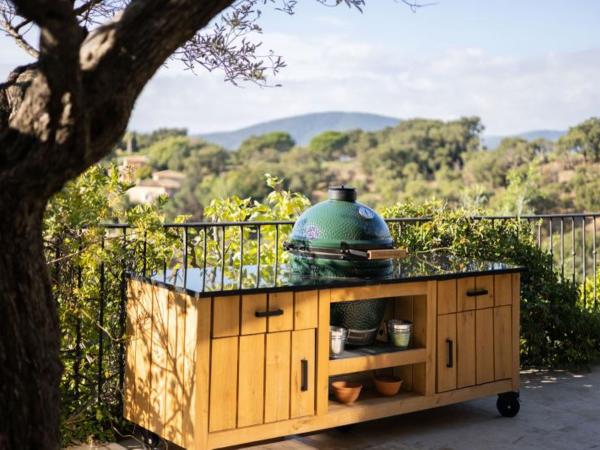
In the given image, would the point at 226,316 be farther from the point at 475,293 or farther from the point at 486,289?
the point at 486,289

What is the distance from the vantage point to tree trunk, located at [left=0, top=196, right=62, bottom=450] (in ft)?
7.39

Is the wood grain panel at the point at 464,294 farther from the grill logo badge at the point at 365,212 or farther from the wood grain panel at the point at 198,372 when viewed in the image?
the wood grain panel at the point at 198,372

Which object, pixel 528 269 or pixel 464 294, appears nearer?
pixel 464 294

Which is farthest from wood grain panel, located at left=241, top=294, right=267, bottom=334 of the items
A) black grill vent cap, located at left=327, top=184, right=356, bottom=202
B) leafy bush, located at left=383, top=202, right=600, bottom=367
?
leafy bush, located at left=383, top=202, right=600, bottom=367

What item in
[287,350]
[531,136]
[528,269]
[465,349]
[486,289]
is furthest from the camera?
[531,136]

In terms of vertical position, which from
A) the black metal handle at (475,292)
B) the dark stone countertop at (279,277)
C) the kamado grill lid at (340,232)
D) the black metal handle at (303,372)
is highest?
the kamado grill lid at (340,232)

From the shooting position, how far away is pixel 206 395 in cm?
345

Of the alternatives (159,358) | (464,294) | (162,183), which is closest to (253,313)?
(159,358)

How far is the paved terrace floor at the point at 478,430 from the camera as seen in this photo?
402 centimetres

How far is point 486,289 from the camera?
14.4ft

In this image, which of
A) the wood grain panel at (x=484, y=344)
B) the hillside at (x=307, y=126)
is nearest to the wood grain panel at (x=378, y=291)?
the wood grain panel at (x=484, y=344)

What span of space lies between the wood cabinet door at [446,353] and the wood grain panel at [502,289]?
340 mm

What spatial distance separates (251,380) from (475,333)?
53.3 inches

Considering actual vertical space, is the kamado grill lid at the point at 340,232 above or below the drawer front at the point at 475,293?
above
